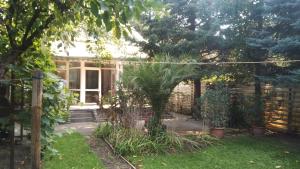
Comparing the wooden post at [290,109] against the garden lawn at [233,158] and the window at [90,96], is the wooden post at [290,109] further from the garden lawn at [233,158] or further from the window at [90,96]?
the window at [90,96]

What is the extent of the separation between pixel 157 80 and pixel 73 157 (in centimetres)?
314

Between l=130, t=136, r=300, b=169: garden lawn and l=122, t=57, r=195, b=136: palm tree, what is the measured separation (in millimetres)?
1567

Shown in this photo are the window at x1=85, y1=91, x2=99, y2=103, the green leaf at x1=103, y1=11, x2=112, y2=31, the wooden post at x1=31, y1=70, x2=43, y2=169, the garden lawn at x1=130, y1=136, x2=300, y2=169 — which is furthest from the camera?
the window at x1=85, y1=91, x2=99, y2=103

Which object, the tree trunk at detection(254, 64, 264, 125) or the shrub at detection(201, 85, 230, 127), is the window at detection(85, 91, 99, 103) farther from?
the tree trunk at detection(254, 64, 264, 125)

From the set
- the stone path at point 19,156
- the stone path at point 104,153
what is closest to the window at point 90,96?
the stone path at point 104,153

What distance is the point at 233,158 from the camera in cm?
752

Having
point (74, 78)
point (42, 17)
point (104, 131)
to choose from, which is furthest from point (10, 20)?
point (74, 78)

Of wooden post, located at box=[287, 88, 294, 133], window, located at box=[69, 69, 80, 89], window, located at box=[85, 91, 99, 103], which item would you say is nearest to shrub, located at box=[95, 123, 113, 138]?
wooden post, located at box=[287, 88, 294, 133]

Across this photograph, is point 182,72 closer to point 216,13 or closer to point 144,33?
point 216,13

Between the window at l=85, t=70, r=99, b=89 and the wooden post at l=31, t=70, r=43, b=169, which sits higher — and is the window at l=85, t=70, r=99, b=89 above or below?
above

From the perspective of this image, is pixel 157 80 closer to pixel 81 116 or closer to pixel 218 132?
pixel 218 132

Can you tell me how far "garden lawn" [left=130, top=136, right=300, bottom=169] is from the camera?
6934 millimetres

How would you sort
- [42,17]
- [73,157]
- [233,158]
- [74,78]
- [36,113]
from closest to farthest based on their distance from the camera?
[36,113]
[42,17]
[73,157]
[233,158]
[74,78]

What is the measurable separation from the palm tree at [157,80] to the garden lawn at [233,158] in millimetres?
1567
